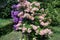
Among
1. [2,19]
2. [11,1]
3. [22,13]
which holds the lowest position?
[2,19]

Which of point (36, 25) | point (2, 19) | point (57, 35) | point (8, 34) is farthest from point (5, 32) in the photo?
point (2, 19)

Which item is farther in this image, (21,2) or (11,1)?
(11,1)

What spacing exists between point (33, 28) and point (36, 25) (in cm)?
19

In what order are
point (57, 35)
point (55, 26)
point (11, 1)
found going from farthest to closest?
point (11, 1)
point (55, 26)
point (57, 35)

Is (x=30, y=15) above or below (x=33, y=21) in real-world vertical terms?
above

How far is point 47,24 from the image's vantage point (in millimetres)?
7574

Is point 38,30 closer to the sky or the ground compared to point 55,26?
closer to the sky

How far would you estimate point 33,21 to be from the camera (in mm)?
7598

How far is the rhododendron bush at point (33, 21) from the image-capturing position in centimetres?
734

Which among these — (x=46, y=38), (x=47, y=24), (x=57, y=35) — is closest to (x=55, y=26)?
(x=57, y=35)

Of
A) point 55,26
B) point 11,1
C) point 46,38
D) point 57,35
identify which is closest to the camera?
point 46,38

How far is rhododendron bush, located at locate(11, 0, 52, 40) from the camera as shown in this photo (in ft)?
24.1

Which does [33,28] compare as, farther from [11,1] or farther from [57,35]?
[11,1]

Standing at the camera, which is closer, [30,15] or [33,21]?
[30,15]
